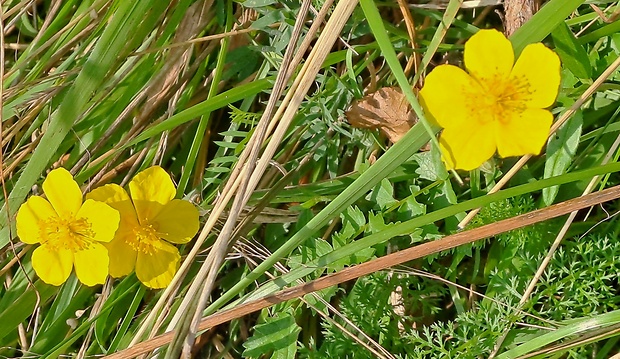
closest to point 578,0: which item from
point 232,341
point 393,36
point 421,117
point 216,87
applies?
point 421,117

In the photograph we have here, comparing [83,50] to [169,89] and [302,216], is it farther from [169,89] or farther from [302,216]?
[302,216]

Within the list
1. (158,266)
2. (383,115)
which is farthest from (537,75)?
(158,266)

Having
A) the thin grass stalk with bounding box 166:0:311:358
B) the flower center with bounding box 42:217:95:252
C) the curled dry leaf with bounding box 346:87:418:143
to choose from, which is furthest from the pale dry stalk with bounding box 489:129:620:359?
the flower center with bounding box 42:217:95:252

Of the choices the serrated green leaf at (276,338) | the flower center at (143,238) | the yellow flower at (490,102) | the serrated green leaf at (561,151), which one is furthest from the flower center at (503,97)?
the flower center at (143,238)

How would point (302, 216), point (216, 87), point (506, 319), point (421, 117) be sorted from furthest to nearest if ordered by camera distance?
point (216, 87)
point (302, 216)
point (506, 319)
point (421, 117)

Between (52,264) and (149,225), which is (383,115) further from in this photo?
(52,264)

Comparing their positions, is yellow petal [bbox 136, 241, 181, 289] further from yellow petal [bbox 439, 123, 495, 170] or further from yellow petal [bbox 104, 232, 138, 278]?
yellow petal [bbox 439, 123, 495, 170]
